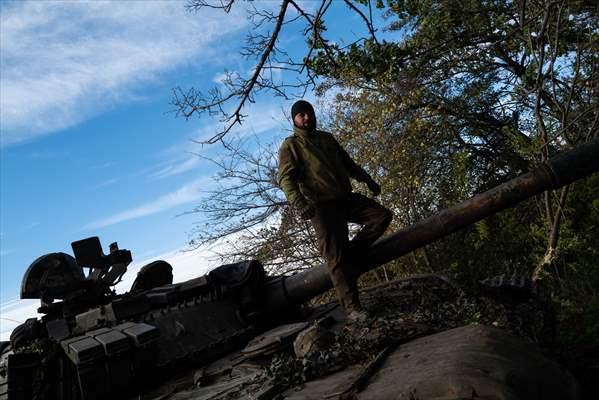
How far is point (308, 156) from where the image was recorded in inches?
185

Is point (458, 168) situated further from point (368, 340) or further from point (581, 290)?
point (368, 340)

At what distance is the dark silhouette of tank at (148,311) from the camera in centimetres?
434

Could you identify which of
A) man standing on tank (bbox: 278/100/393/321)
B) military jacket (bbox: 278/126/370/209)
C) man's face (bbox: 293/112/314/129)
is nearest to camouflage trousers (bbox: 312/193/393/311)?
man standing on tank (bbox: 278/100/393/321)

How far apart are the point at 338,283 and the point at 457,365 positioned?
2.30 meters

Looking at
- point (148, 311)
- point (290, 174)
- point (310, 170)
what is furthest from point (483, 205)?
point (148, 311)

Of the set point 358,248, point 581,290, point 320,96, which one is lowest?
point 581,290

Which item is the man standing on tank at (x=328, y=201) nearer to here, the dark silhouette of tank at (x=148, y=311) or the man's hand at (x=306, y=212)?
the man's hand at (x=306, y=212)

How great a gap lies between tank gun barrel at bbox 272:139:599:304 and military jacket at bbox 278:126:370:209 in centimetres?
73

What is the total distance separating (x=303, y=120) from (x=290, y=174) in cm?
53

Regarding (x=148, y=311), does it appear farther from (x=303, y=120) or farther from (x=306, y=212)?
(x=303, y=120)

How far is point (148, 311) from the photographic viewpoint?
17.5 feet

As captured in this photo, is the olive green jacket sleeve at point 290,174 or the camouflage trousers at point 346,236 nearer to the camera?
the olive green jacket sleeve at point 290,174

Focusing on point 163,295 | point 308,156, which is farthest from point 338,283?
point 163,295

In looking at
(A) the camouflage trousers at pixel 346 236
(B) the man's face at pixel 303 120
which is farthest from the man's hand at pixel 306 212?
(B) the man's face at pixel 303 120
